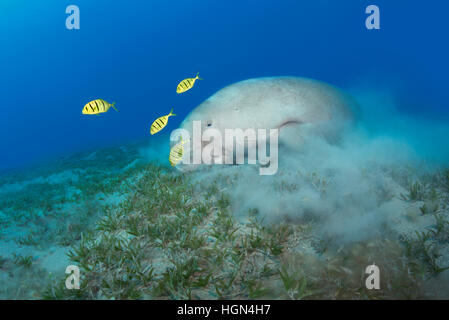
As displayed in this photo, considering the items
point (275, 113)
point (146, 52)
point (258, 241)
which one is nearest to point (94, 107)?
point (275, 113)

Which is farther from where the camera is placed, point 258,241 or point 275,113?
point 275,113

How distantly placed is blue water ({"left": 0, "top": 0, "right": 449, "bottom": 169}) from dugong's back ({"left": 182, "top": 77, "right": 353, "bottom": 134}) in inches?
2790

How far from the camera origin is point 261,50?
Result: 317ft

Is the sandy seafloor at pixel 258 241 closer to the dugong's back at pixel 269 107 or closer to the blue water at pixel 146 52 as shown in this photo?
the dugong's back at pixel 269 107

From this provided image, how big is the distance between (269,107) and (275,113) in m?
0.17

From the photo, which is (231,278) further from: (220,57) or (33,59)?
(33,59)

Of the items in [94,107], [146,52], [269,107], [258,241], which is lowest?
[258,241]

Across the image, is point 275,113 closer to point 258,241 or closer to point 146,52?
point 258,241

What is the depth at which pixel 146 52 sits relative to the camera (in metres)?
109

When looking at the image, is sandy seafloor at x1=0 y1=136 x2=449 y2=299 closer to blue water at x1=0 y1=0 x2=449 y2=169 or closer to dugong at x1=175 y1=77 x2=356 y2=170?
dugong at x1=175 y1=77 x2=356 y2=170

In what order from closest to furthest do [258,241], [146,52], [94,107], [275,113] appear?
1. [258,241]
2. [94,107]
3. [275,113]
4. [146,52]

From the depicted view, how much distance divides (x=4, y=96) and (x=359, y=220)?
15733 cm

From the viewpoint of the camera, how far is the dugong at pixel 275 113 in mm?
4340
